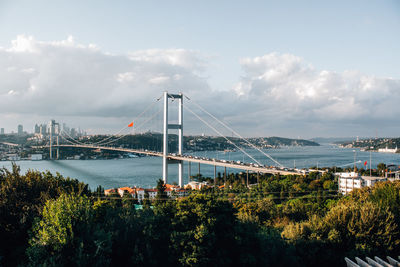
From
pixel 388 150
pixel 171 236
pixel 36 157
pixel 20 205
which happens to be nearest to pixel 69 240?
pixel 171 236

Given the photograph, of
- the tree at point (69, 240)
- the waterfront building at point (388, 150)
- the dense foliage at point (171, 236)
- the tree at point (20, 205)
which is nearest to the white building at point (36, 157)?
the tree at point (20, 205)

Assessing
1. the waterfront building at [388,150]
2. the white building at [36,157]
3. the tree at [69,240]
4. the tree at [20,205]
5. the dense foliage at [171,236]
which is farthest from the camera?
the waterfront building at [388,150]

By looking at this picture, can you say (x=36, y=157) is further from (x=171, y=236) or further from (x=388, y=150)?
(x=388, y=150)

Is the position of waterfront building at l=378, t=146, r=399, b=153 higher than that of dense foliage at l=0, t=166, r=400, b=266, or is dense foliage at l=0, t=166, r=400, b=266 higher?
waterfront building at l=378, t=146, r=399, b=153

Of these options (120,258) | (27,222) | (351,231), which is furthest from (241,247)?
(27,222)

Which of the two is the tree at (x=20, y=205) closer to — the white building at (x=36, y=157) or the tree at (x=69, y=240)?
the tree at (x=69, y=240)

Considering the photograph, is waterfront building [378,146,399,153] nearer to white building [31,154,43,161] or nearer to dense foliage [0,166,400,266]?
white building [31,154,43,161]

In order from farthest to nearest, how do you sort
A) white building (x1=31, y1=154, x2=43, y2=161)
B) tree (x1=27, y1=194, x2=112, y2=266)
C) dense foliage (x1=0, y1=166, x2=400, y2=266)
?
white building (x1=31, y1=154, x2=43, y2=161) < dense foliage (x1=0, y1=166, x2=400, y2=266) < tree (x1=27, y1=194, x2=112, y2=266)

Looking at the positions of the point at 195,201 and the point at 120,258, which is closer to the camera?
the point at 120,258

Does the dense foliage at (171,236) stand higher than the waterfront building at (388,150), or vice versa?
the waterfront building at (388,150)

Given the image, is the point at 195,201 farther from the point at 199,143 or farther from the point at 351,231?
the point at 199,143

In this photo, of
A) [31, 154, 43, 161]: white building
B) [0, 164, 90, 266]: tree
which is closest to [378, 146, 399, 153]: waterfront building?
[31, 154, 43, 161]: white building
